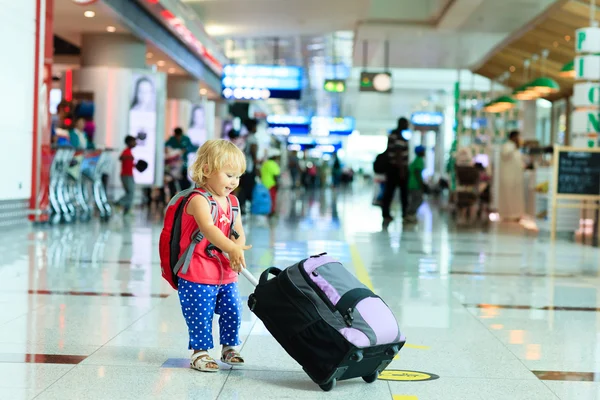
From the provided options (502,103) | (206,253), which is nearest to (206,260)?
(206,253)

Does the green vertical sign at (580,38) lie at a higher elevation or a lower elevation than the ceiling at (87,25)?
lower

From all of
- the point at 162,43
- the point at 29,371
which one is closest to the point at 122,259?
the point at 29,371

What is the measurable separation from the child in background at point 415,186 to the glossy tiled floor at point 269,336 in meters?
6.72

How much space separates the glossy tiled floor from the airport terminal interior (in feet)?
0.08

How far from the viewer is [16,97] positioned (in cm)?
1177

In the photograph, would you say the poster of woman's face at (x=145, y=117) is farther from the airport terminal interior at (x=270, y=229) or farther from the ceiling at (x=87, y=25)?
the ceiling at (x=87, y=25)

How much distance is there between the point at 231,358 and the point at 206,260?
0.48 m

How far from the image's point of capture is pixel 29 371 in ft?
12.9

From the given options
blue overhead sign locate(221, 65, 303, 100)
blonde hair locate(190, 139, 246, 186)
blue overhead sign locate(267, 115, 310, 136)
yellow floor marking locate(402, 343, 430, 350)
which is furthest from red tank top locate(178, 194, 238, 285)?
blue overhead sign locate(267, 115, 310, 136)

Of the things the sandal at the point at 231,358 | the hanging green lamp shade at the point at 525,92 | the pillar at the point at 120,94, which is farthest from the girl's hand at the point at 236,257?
the hanging green lamp shade at the point at 525,92

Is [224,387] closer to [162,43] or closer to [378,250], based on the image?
[378,250]

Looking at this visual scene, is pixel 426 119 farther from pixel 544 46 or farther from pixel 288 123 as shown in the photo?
pixel 544 46

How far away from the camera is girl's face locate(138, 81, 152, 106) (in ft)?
60.3

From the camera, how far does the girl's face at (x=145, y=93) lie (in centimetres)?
1838
